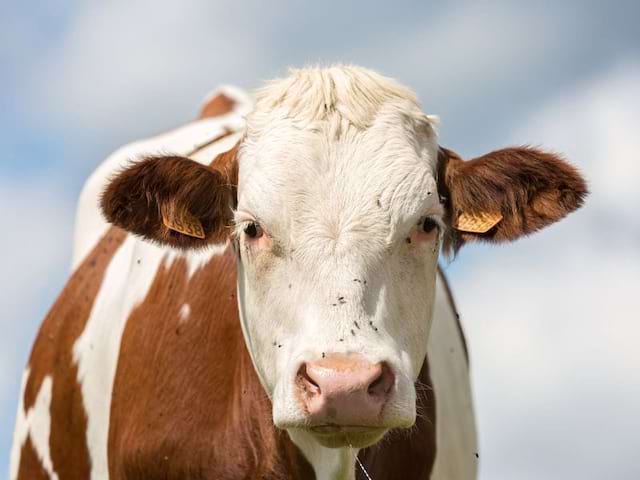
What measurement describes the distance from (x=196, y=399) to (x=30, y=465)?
2.07 meters

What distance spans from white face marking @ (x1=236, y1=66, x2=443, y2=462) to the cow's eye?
0.03 meters

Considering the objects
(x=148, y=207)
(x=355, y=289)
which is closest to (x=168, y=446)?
(x=148, y=207)

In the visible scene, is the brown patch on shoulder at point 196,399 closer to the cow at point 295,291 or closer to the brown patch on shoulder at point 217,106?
the cow at point 295,291

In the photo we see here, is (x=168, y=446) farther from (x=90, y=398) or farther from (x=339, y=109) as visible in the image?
(x=339, y=109)

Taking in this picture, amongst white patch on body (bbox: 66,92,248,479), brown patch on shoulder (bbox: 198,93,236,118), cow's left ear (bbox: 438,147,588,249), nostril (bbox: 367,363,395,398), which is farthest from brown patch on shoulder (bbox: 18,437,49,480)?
nostril (bbox: 367,363,395,398)

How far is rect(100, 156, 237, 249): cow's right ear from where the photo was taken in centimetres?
667

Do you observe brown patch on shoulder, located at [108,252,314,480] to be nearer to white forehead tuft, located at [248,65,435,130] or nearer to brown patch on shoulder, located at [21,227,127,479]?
brown patch on shoulder, located at [21,227,127,479]

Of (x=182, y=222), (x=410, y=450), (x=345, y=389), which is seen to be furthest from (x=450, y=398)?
(x=345, y=389)

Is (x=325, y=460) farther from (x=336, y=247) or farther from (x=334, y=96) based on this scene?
(x=334, y=96)

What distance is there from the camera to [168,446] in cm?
704

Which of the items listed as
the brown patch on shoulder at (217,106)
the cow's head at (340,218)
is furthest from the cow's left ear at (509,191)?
the brown patch on shoulder at (217,106)

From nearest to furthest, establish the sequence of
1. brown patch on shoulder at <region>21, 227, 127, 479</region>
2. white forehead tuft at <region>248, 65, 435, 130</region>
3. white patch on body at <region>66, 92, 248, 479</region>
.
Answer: white forehead tuft at <region>248, 65, 435, 130</region> → white patch on body at <region>66, 92, 248, 479</region> → brown patch on shoulder at <region>21, 227, 127, 479</region>

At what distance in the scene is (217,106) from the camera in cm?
1115

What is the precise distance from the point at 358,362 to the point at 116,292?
308 centimetres
